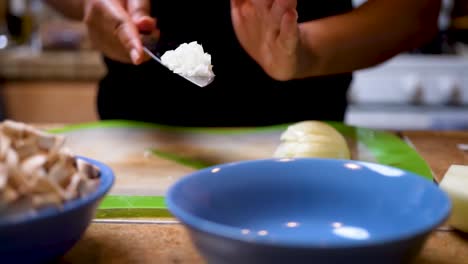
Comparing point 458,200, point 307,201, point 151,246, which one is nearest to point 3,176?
point 151,246

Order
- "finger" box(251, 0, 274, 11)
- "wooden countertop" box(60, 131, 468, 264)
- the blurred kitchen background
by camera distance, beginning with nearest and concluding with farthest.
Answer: "wooden countertop" box(60, 131, 468, 264) → "finger" box(251, 0, 274, 11) → the blurred kitchen background

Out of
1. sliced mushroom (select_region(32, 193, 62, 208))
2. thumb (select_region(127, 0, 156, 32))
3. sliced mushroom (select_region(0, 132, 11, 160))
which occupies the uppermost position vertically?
thumb (select_region(127, 0, 156, 32))

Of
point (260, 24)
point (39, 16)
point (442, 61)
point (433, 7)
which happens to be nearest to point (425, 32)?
point (433, 7)

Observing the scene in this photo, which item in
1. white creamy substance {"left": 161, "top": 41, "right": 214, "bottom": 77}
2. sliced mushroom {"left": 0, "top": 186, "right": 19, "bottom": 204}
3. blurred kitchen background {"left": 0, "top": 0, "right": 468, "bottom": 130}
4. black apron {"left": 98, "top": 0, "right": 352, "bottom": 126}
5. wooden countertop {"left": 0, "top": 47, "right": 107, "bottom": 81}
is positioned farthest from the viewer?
wooden countertop {"left": 0, "top": 47, "right": 107, "bottom": 81}

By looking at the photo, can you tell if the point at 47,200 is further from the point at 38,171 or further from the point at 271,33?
the point at 271,33

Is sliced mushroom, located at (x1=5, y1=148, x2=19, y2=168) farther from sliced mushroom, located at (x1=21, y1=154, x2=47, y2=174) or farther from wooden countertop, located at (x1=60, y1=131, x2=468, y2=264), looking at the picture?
wooden countertop, located at (x1=60, y1=131, x2=468, y2=264)

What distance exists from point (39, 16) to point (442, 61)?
155 centimetres

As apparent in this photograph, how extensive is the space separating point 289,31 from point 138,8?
30 cm

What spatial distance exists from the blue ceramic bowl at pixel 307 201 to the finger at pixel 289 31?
13.6 inches

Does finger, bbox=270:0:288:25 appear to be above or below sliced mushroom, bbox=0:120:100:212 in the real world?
above

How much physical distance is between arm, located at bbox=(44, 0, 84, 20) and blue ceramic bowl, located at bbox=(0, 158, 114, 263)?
2.71ft

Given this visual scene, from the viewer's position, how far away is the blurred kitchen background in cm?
172

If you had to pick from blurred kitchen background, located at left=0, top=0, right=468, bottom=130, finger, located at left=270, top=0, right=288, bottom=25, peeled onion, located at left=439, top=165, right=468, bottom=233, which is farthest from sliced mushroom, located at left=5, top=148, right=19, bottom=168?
blurred kitchen background, located at left=0, top=0, right=468, bottom=130

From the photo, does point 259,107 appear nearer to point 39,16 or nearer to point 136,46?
point 136,46
